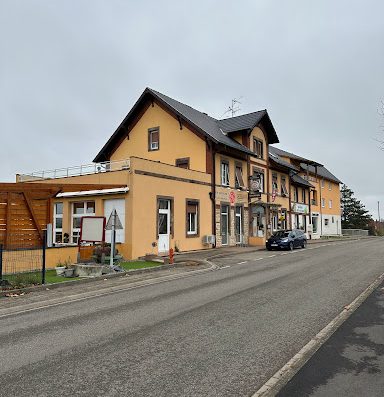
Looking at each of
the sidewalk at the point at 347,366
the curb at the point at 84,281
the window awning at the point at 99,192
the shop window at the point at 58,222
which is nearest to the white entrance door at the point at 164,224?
the window awning at the point at 99,192

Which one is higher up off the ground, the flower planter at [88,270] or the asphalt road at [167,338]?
the flower planter at [88,270]

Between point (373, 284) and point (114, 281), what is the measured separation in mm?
8408

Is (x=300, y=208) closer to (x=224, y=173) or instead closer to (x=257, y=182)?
(x=257, y=182)

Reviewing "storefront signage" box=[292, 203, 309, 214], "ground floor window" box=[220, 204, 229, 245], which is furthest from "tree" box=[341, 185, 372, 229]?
"ground floor window" box=[220, 204, 229, 245]

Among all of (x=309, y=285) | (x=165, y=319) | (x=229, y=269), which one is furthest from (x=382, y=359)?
(x=229, y=269)

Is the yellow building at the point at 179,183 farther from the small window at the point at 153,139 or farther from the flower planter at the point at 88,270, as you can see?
the flower planter at the point at 88,270

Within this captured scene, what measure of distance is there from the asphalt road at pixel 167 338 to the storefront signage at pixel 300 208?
30372 millimetres

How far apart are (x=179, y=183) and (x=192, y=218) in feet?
→ 9.20

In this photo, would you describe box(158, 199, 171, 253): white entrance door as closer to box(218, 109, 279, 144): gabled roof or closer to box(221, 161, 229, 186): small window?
box(221, 161, 229, 186): small window

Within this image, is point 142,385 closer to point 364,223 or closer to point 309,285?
point 309,285

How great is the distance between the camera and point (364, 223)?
71062 mm

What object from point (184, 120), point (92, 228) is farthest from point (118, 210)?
point (184, 120)

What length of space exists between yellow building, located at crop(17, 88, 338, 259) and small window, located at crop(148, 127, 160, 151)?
0.08m

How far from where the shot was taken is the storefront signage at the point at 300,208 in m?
41.6
